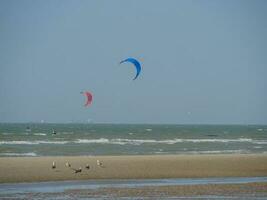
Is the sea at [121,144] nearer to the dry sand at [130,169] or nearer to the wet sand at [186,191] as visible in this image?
the dry sand at [130,169]

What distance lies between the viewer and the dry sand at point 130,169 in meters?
22.4

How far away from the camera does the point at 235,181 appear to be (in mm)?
21141

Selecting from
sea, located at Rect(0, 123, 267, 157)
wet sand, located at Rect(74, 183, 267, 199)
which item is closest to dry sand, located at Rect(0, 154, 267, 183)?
wet sand, located at Rect(74, 183, 267, 199)

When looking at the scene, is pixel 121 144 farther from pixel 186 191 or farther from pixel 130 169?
pixel 186 191

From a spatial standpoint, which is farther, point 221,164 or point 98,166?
point 221,164

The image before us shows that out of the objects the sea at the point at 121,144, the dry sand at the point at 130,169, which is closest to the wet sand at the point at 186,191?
Result: the dry sand at the point at 130,169

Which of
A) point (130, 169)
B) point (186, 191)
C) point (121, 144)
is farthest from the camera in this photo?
point (121, 144)

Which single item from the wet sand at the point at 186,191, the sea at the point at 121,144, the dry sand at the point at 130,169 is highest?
the sea at the point at 121,144

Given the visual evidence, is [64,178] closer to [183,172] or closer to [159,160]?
[183,172]

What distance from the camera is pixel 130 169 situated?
2477cm

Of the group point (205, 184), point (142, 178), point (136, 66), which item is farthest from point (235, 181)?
point (136, 66)

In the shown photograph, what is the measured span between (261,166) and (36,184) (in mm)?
11378

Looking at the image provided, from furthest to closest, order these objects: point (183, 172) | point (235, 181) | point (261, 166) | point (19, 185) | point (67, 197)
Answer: point (261, 166), point (183, 172), point (235, 181), point (19, 185), point (67, 197)

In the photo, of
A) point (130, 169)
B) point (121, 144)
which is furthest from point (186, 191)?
point (121, 144)
